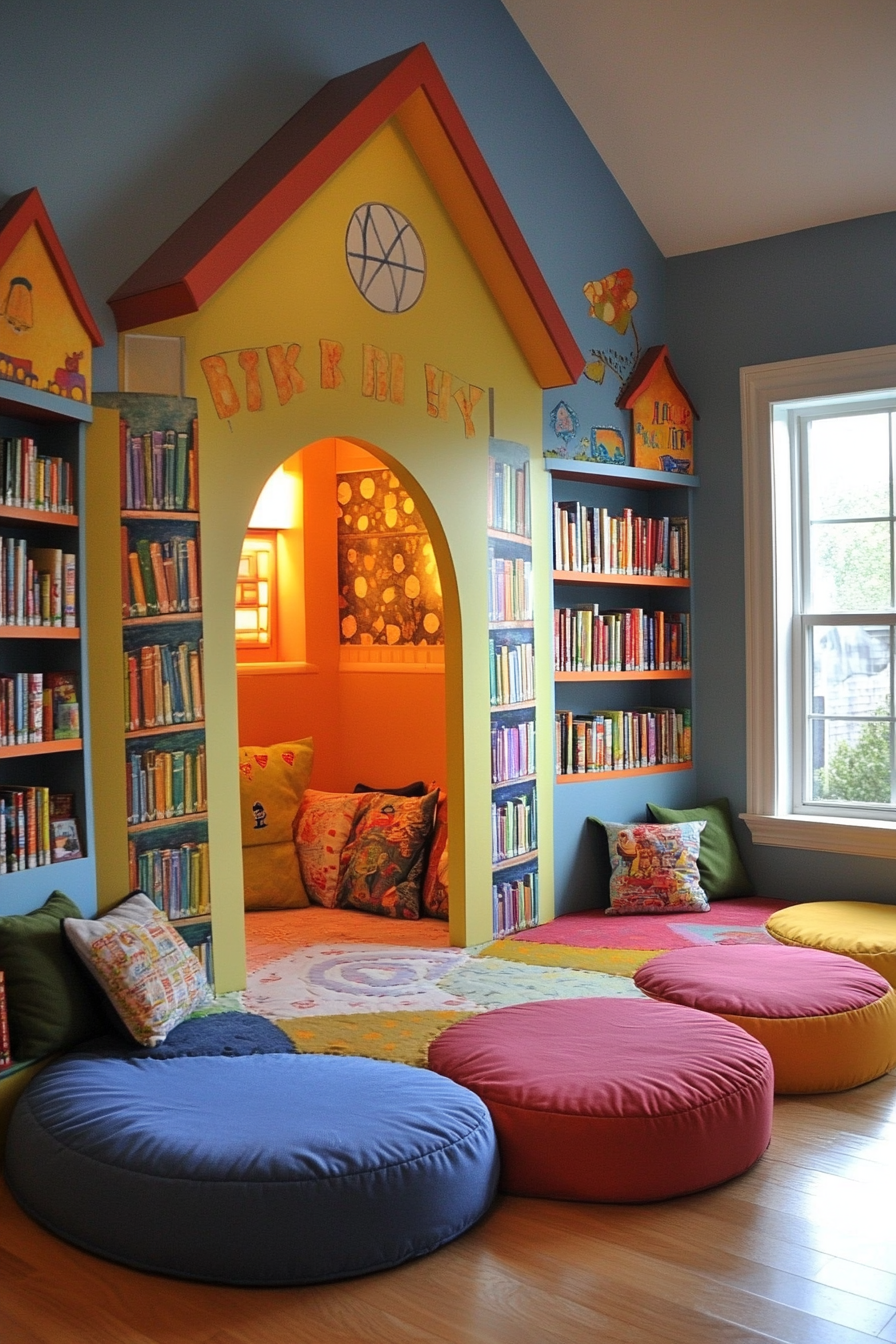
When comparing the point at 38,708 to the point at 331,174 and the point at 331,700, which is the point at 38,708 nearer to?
the point at 331,174

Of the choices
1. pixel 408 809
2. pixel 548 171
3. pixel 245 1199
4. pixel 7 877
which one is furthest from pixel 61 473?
pixel 548 171

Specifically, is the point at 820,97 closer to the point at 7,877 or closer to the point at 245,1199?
the point at 7,877

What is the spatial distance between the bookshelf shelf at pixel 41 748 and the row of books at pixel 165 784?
0.75 ft

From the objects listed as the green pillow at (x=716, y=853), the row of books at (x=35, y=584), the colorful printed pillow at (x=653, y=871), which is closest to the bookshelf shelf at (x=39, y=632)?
the row of books at (x=35, y=584)

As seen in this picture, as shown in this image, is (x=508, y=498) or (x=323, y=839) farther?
(x=323, y=839)

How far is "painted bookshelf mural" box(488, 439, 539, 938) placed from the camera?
5.16 metres

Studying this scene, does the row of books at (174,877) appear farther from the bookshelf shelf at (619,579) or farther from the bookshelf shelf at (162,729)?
the bookshelf shelf at (619,579)

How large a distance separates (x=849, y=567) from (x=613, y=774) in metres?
1.47

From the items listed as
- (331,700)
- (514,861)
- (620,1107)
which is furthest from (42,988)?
(331,700)

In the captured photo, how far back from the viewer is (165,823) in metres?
4.03

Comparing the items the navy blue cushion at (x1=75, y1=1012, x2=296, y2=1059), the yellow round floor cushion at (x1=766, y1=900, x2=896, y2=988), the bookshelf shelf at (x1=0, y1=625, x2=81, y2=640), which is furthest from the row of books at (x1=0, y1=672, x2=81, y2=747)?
the yellow round floor cushion at (x1=766, y1=900, x2=896, y2=988)

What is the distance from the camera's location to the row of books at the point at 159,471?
3.92 meters

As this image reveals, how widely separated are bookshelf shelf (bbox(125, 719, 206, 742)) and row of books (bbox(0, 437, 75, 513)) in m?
0.73

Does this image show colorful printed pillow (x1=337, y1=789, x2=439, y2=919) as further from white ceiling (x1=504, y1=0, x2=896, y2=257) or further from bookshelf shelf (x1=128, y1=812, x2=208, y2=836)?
white ceiling (x1=504, y1=0, x2=896, y2=257)
